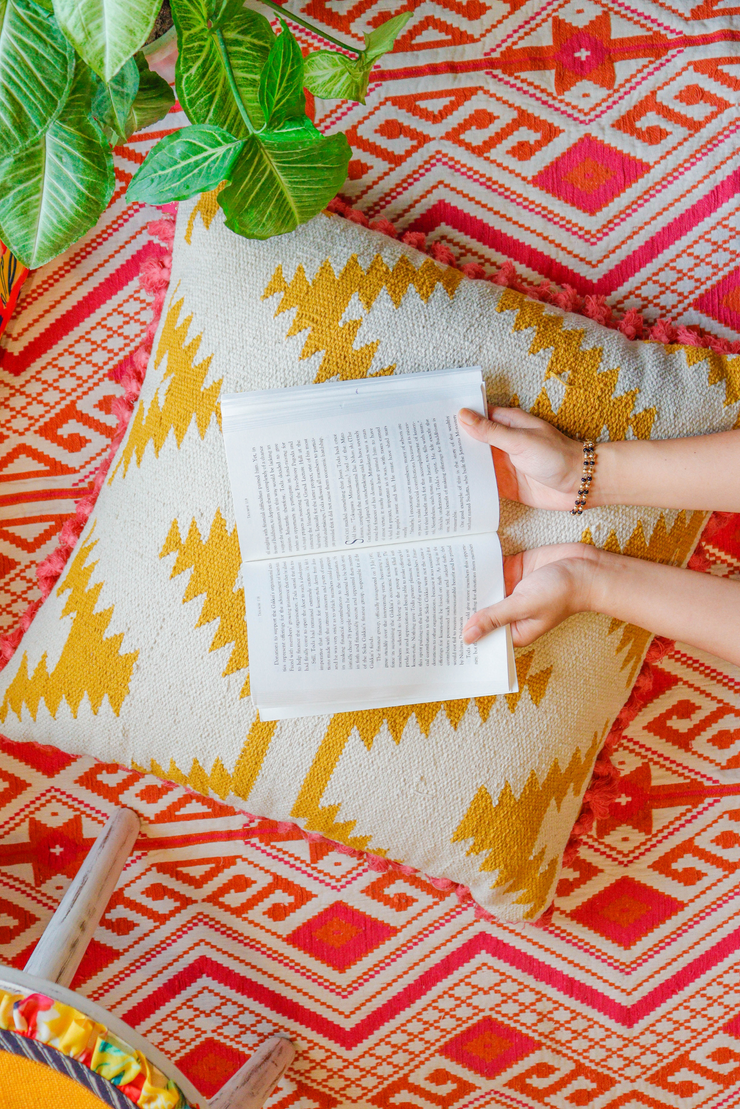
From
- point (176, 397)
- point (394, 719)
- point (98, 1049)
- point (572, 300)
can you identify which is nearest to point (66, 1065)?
point (98, 1049)

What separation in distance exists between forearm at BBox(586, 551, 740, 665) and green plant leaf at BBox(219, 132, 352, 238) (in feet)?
1.57

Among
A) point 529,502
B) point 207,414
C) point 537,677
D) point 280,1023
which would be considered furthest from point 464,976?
point 207,414

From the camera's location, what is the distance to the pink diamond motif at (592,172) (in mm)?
1044

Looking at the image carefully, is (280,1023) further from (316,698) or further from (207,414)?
(207,414)

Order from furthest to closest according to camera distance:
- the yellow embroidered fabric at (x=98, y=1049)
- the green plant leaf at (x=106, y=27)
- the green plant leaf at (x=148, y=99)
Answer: the green plant leaf at (x=148, y=99), the yellow embroidered fabric at (x=98, y=1049), the green plant leaf at (x=106, y=27)

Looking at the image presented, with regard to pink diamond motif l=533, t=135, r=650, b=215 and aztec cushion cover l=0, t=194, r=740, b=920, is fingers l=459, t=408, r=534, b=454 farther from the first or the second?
pink diamond motif l=533, t=135, r=650, b=215

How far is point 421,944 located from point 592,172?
1091 mm

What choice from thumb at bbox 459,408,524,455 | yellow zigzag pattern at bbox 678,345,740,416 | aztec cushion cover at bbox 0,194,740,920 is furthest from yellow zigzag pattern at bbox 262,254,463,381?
yellow zigzag pattern at bbox 678,345,740,416

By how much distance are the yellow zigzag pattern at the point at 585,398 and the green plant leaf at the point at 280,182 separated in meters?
0.27

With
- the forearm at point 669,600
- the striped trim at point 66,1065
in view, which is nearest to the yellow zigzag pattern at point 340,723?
the forearm at point 669,600

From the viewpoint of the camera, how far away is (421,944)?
1.14 m

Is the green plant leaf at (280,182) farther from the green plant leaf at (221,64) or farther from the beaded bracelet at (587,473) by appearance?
the beaded bracelet at (587,473)

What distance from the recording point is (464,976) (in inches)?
45.2

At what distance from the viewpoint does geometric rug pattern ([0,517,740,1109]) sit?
113cm
